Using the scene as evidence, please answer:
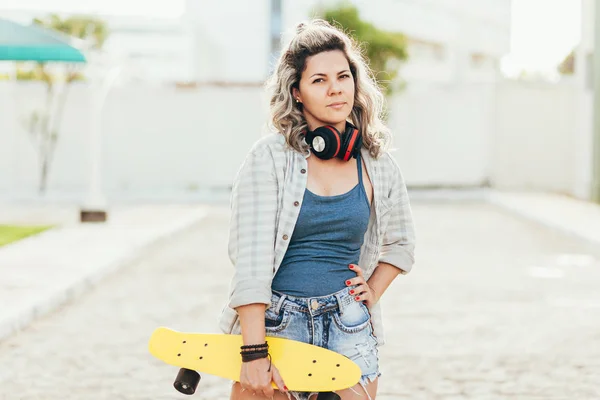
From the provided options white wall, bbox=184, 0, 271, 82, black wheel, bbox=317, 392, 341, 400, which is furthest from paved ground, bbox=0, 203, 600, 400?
white wall, bbox=184, 0, 271, 82

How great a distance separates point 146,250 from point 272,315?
9.18 metres

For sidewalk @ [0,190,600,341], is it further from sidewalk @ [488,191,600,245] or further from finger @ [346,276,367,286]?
finger @ [346,276,367,286]

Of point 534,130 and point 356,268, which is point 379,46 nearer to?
point 534,130

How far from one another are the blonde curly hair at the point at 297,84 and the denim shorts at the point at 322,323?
449mm

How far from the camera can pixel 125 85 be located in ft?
70.3

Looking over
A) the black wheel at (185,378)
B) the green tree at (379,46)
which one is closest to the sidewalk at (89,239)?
the green tree at (379,46)

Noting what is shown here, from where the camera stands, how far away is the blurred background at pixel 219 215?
604 centimetres

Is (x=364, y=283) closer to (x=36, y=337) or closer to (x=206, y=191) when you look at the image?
(x=36, y=337)

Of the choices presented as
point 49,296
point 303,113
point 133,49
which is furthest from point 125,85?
point 303,113

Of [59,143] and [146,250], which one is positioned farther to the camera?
[59,143]

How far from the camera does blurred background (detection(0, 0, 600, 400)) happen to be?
6.04 m

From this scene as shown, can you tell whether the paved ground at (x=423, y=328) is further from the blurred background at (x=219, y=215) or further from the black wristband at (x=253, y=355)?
the black wristband at (x=253, y=355)

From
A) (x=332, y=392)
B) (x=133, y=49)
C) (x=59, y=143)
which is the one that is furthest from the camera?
(x=133, y=49)

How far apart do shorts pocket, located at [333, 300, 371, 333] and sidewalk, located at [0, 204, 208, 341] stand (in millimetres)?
4253
